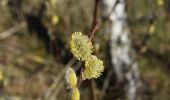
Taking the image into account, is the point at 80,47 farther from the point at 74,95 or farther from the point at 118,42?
the point at 118,42

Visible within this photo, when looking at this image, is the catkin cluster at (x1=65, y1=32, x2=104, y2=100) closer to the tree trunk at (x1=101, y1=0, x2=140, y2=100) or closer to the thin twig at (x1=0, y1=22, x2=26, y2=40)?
the tree trunk at (x1=101, y1=0, x2=140, y2=100)

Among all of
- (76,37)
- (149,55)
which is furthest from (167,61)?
(76,37)

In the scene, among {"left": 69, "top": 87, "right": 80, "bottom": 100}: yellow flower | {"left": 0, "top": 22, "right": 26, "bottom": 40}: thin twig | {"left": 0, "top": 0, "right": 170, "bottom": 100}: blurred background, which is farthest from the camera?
{"left": 0, "top": 22, "right": 26, "bottom": 40}: thin twig

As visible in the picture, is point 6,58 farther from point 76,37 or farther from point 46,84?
point 76,37

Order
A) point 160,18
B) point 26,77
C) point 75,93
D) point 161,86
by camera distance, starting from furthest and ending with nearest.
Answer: point 160,18, point 26,77, point 161,86, point 75,93

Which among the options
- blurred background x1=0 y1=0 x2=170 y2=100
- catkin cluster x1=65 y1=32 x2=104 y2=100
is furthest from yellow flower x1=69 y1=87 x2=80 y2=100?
blurred background x1=0 y1=0 x2=170 y2=100

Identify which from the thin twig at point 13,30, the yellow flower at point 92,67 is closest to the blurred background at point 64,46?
the thin twig at point 13,30

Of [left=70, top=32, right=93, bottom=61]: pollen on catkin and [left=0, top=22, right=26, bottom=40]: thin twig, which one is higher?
[left=0, top=22, right=26, bottom=40]: thin twig
